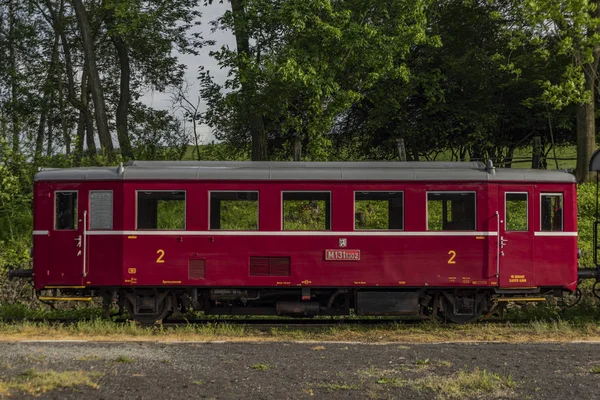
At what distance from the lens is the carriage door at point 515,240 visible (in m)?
13.2

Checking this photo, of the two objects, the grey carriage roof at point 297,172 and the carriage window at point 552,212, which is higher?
the grey carriage roof at point 297,172

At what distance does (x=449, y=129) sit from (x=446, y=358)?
1903 cm

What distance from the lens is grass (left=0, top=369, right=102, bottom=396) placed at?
7961mm

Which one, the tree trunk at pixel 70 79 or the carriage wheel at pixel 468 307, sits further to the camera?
the tree trunk at pixel 70 79

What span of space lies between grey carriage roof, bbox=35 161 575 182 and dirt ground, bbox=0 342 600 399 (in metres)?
3.45

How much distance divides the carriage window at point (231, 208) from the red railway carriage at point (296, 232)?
0.8 inches

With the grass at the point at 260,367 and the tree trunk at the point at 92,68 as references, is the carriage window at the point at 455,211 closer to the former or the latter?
the grass at the point at 260,367

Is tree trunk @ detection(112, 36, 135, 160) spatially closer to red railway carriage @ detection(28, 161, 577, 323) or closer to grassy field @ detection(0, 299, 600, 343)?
red railway carriage @ detection(28, 161, 577, 323)

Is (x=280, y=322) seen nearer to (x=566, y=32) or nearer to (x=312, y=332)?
(x=312, y=332)

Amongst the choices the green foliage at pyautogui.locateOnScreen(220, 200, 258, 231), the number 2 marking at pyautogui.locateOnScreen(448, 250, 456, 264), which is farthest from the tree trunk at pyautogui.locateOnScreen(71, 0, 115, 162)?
the number 2 marking at pyautogui.locateOnScreen(448, 250, 456, 264)

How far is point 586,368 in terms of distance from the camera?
934 cm

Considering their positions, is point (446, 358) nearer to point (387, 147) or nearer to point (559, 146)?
point (387, 147)

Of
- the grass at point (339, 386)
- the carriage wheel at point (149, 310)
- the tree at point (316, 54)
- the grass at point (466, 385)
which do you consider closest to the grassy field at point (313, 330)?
the carriage wheel at point (149, 310)

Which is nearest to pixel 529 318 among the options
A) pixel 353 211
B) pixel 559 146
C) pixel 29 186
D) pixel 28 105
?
pixel 353 211
